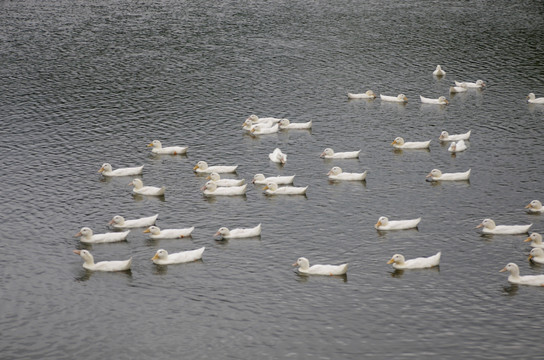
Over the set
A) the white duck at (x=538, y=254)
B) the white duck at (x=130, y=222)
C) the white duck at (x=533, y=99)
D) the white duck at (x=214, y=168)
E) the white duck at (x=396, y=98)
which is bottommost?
the white duck at (x=538, y=254)

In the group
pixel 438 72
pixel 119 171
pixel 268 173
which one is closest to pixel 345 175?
pixel 268 173

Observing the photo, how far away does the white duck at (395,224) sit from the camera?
190ft

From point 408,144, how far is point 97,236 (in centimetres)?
2941

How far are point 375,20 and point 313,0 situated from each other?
1542 cm

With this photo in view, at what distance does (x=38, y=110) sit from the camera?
8531 cm

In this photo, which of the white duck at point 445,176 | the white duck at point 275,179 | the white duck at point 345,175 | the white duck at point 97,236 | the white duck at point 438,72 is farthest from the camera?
the white duck at point 438,72

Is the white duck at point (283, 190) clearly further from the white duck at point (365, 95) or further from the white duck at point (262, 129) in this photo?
the white duck at point (365, 95)

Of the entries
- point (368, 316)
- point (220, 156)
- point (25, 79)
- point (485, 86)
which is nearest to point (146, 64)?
point (25, 79)

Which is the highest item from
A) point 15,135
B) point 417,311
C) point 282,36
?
point 282,36

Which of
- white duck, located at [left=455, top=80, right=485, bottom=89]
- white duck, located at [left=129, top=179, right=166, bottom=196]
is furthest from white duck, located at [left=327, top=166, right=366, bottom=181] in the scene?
white duck, located at [left=455, top=80, right=485, bottom=89]

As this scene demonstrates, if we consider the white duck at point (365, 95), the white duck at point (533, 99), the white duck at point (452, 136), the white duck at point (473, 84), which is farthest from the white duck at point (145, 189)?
the white duck at point (533, 99)

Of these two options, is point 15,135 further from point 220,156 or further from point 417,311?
point 417,311

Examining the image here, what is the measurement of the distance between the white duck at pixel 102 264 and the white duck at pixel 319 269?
34.4 feet

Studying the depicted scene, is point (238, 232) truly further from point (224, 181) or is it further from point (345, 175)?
point (345, 175)
